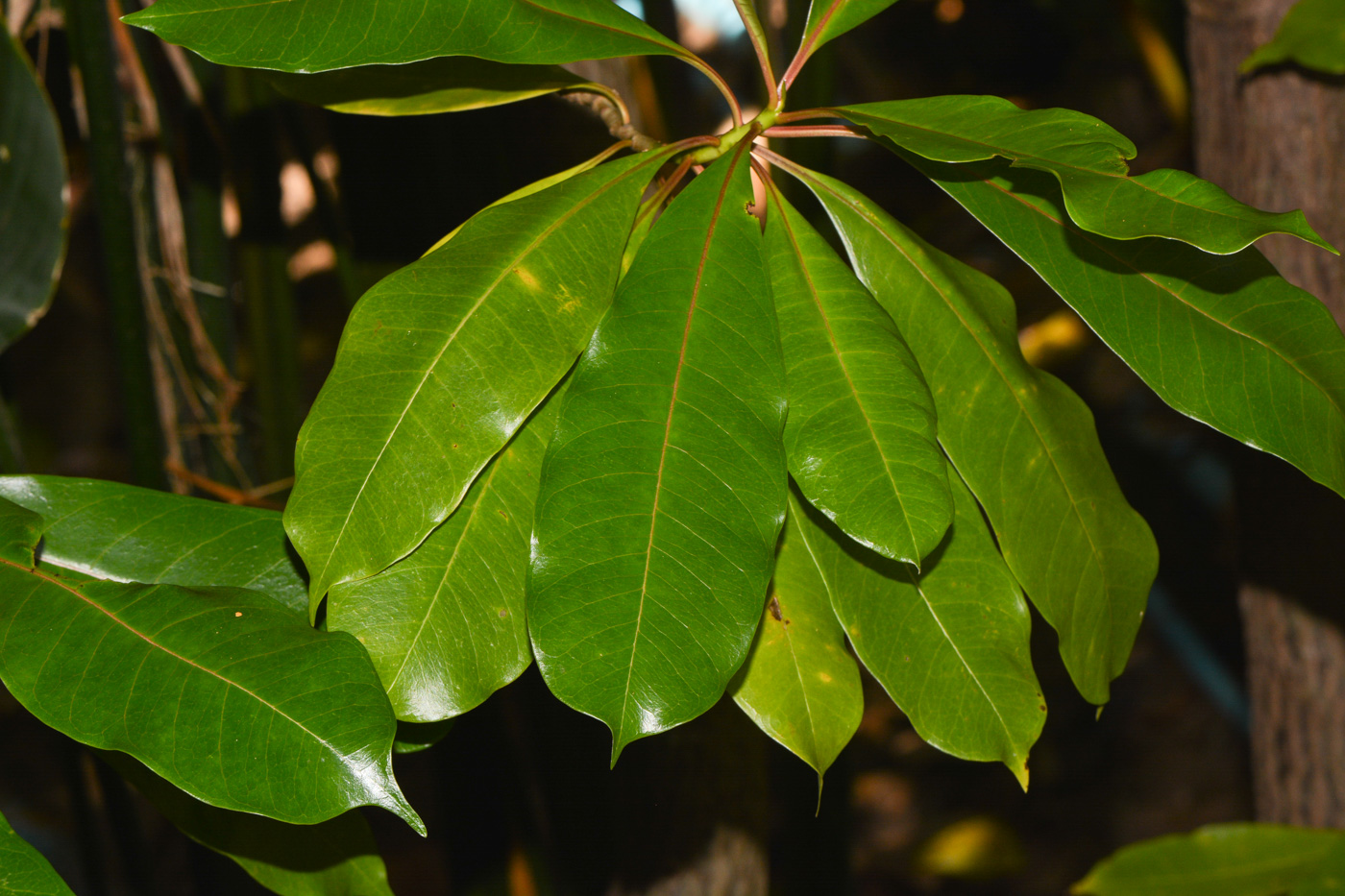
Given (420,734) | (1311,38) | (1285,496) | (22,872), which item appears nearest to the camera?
(22,872)

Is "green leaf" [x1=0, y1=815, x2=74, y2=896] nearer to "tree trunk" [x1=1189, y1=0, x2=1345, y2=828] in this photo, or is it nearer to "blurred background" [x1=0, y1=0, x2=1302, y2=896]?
"blurred background" [x1=0, y1=0, x2=1302, y2=896]

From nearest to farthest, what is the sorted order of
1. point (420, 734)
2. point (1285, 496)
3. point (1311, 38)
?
point (420, 734) → point (1311, 38) → point (1285, 496)

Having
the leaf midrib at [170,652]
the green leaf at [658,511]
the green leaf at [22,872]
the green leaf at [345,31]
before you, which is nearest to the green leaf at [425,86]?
the green leaf at [345,31]

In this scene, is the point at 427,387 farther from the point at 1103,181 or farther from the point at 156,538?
the point at 1103,181

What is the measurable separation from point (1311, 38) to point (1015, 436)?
2.23 feet

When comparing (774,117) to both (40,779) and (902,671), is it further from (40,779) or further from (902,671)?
(40,779)

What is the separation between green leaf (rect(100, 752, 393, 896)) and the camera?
558 mm

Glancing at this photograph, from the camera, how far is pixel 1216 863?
29.8 inches

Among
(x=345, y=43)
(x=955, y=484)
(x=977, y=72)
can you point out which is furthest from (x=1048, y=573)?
(x=977, y=72)

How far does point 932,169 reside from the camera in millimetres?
564

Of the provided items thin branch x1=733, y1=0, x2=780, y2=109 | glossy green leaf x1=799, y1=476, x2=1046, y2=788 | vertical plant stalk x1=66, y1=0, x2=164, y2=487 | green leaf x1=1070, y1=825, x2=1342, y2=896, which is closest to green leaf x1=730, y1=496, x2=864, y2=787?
glossy green leaf x1=799, y1=476, x2=1046, y2=788

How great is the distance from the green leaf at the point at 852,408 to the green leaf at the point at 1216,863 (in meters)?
0.46

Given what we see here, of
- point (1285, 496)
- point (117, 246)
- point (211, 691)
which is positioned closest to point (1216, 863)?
point (1285, 496)

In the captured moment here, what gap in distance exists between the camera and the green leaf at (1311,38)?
92 cm
